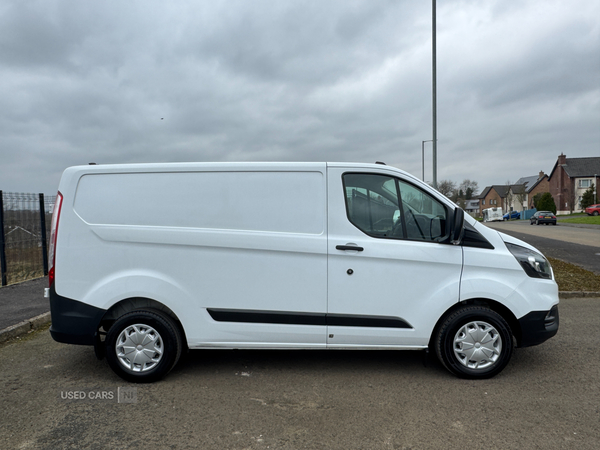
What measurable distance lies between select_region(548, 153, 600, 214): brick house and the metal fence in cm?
8366

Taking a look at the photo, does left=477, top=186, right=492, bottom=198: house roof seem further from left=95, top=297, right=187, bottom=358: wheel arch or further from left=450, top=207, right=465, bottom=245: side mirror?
left=95, top=297, right=187, bottom=358: wheel arch

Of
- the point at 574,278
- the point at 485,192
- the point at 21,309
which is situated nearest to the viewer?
the point at 21,309

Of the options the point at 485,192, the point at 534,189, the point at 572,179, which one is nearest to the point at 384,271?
the point at 572,179

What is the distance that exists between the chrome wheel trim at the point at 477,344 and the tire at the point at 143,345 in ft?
8.18

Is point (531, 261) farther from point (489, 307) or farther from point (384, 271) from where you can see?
point (384, 271)

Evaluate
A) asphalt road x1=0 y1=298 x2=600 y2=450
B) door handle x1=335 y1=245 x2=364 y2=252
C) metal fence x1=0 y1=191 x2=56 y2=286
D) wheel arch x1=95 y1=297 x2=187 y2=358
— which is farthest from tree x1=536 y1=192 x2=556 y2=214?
wheel arch x1=95 y1=297 x2=187 y2=358

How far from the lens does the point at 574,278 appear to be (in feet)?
28.8

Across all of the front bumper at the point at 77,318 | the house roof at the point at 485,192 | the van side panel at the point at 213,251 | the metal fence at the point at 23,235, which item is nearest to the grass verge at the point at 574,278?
the van side panel at the point at 213,251

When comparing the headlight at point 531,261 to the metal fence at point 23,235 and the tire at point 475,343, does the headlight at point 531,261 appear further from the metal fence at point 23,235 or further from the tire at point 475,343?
the metal fence at point 23,235

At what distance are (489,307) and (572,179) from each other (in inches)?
3364

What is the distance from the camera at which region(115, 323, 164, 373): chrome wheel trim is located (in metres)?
3.82

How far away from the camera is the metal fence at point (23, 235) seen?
8.50m

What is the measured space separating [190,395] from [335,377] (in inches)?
50.4

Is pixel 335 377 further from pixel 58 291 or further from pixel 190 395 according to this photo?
pixel 58 291
